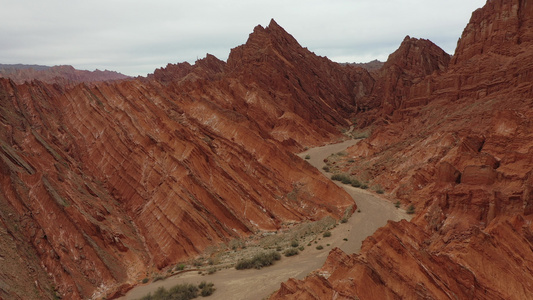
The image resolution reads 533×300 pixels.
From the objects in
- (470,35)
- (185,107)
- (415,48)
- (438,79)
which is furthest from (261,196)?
(415,48)

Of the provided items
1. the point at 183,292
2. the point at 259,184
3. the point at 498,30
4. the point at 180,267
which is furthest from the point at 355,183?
the point at 498,30

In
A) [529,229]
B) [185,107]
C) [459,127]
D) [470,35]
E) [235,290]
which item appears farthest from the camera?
[470,35]

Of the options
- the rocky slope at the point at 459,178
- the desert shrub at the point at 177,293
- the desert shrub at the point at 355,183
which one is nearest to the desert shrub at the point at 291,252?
the desert shrub at the point at 177,293

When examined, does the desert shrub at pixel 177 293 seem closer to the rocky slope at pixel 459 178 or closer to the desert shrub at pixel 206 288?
the desert shrub at pixel 206 288

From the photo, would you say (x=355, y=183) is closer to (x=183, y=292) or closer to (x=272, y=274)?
(x=272, y=274)

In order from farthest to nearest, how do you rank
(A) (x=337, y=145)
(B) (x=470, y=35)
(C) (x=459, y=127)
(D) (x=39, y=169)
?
(A) (x=337, y=145) → (B) (x=470, y=35) → (C) (x=459, y=127) → (D) (x=39, y=169)

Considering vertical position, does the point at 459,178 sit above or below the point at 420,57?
below

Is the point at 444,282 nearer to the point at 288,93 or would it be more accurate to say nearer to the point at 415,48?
the point at 288,93
